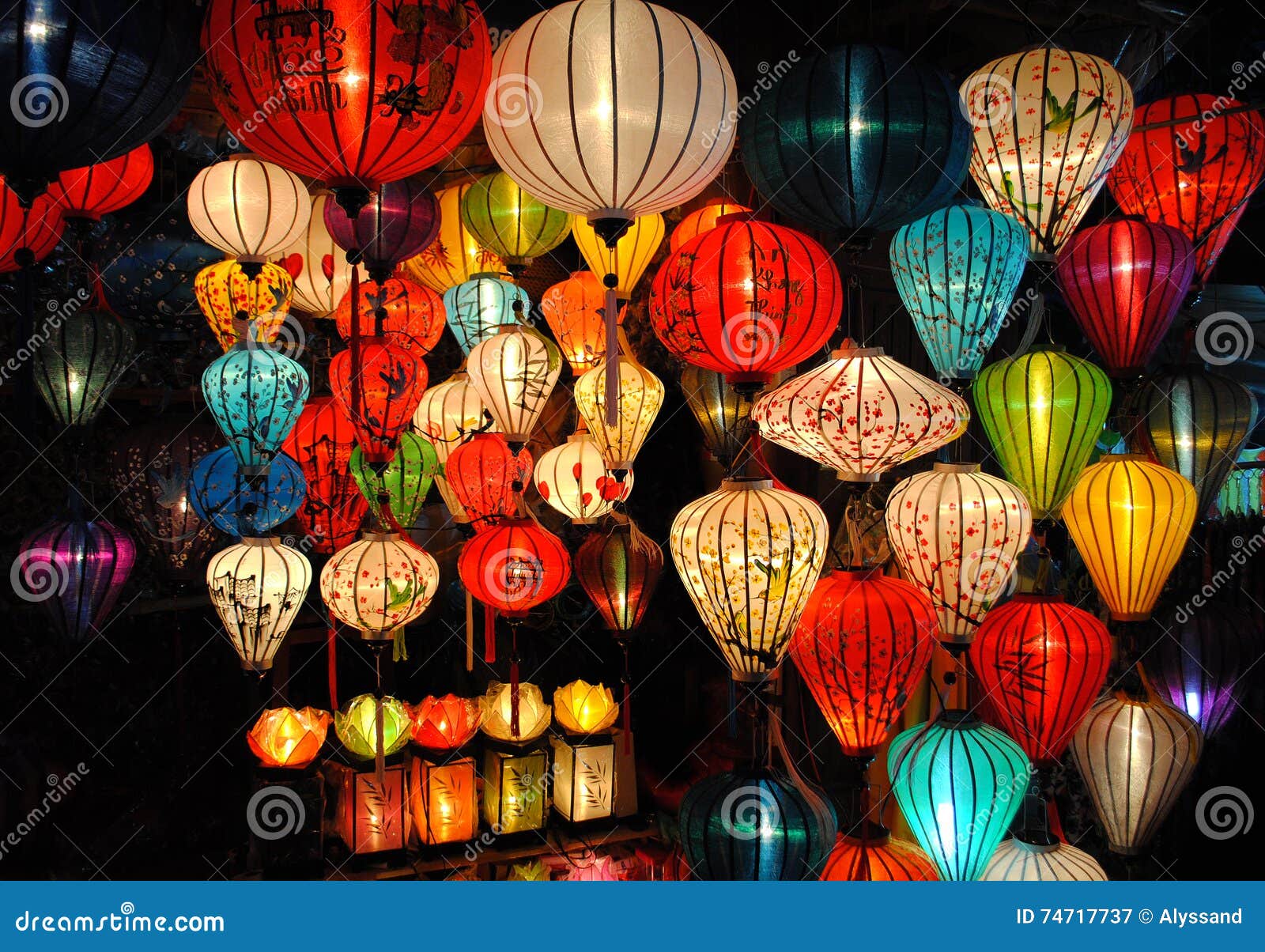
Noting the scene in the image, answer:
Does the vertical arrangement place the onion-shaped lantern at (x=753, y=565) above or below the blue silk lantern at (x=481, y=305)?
below

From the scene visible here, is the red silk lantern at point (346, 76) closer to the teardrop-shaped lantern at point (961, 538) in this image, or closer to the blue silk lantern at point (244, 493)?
the teardrop-shaped lantern at point (961, 538)

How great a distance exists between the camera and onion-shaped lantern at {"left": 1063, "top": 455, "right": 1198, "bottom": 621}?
2.24 m

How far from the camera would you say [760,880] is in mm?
2000

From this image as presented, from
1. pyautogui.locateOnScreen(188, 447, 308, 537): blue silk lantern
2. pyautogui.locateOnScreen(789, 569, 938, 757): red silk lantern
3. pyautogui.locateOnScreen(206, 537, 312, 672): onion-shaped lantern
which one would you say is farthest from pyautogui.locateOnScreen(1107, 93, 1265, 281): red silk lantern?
pyautogui.locateOnScreen(206, 537, 312, 672): onion-shaped lantern

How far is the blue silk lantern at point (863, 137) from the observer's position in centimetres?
175

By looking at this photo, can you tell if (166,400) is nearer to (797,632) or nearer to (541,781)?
(541,781)

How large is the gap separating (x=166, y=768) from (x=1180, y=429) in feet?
11.9

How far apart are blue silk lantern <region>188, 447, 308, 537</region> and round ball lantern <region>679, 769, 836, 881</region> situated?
1321 mm

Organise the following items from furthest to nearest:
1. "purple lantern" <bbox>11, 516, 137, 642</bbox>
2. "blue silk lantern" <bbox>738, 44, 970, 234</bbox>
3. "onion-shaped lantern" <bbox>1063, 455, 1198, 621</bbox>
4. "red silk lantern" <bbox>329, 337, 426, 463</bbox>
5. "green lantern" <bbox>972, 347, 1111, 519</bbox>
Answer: "purple lantern" <bbox>11, 516, 137, 642</bbox> < "red silk lantern" <bbox>329, 337, 426, 463</bbox> < "onion-shaped lantern" <bbox>1063, 455, 1198, 621</bbox> < "green lantern" <bbox>972, 347, 1111, 519</bbox> < "blue silk lantern" <bbox>738, 44, 970, 234</bbox>

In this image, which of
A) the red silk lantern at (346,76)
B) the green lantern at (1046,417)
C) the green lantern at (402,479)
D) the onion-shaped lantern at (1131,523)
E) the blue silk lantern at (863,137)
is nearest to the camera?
the red silk lantern at (346,76)

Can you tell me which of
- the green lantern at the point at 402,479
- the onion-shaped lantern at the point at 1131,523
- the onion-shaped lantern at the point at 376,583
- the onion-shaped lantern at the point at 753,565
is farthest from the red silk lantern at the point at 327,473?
the onion-shaped lantern at the point at 1131,523

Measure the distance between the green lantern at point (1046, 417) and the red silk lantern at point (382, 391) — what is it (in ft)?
4.48

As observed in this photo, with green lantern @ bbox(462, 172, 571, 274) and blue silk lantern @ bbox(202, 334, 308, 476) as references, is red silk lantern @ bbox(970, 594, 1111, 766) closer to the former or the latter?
green lantern @ bbox(462, 172, 571, 274)
